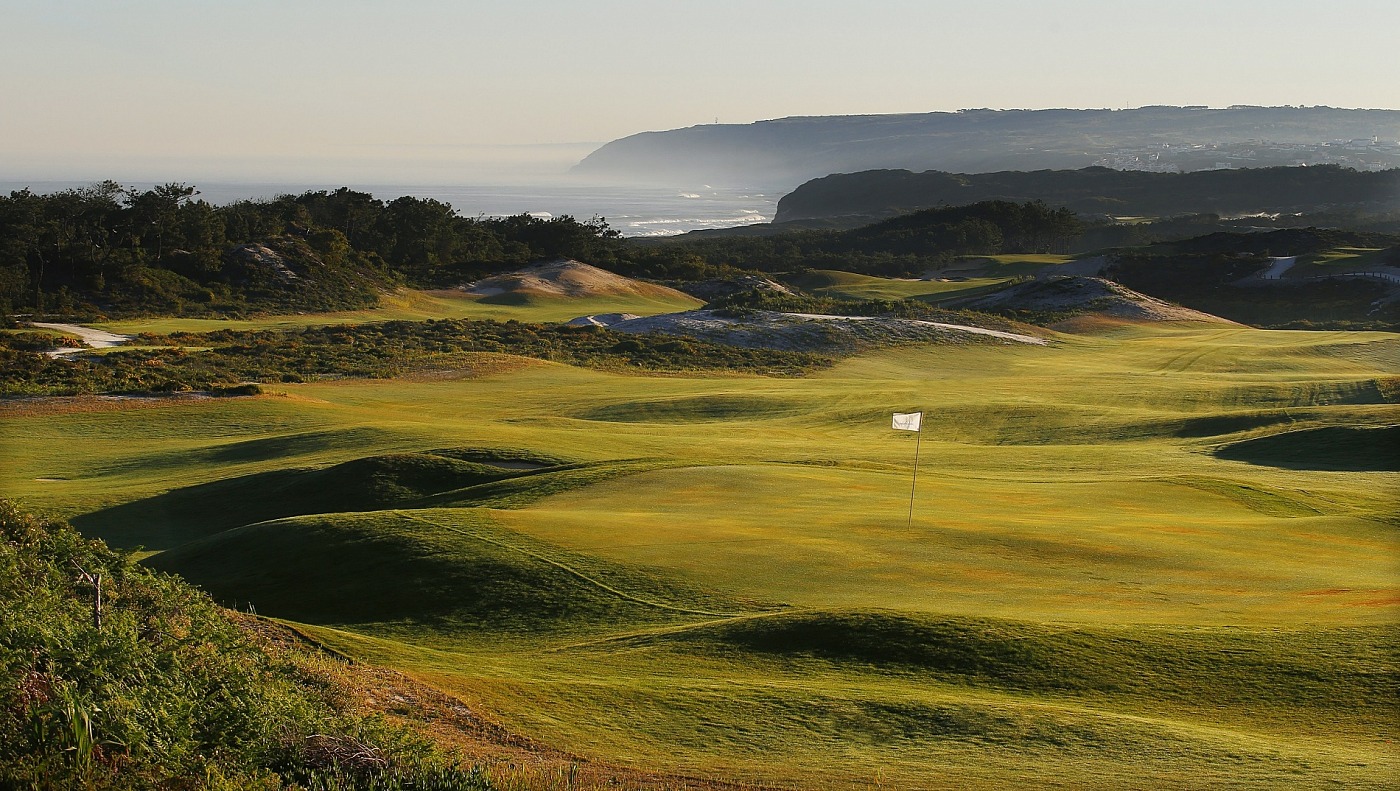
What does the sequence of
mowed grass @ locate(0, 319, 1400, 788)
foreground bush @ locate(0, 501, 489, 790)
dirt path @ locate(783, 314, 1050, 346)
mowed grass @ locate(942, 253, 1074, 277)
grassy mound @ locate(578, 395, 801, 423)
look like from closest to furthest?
foreground bush @ locate(0, 501, 489, 790) → mowed grass @ locate(0, 319, 1400, 788) → grassy mound @ locate(578, 395, 801, 423) → dirt path @ locate(783, 314, 1050, 346) → mowed grass @ locate(942, 253, 1074, 277)

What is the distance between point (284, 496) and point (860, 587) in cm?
A: 1566

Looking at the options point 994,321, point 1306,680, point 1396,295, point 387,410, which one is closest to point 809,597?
point 1306,680

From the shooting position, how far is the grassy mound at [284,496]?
83.5 ft

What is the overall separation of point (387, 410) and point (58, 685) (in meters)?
35.4

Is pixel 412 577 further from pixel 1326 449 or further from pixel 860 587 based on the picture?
pixel 1326 449

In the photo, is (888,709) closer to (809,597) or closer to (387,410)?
(809,597)

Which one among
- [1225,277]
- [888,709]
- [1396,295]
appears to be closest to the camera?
[888,709]

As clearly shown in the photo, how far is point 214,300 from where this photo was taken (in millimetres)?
78688

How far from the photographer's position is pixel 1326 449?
3014 centimetres

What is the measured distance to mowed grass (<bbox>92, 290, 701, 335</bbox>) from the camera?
69.1 meters

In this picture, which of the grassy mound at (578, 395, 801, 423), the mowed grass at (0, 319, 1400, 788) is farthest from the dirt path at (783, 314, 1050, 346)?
the mowed grass at (0, 319, 1400, 788)

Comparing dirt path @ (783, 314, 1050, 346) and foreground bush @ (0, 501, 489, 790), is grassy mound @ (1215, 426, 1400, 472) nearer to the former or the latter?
foreground bush @ (0, 501, 489, 790)

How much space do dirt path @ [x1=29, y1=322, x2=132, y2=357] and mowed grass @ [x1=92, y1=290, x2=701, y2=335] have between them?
1277 mm

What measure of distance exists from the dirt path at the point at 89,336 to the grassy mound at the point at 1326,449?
46.4 metres
